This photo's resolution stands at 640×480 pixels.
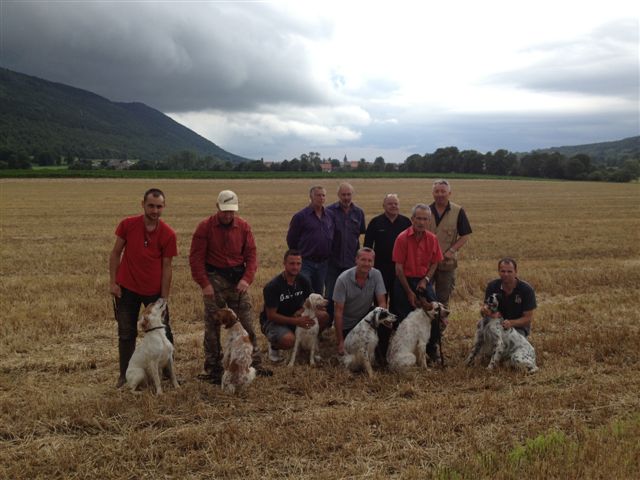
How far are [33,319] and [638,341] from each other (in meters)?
9.85

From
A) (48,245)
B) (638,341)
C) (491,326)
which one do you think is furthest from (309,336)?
(48,245)

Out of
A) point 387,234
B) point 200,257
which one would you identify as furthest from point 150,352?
point 387,234

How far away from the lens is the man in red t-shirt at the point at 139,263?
5.79 metres

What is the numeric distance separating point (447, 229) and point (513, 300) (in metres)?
1.47

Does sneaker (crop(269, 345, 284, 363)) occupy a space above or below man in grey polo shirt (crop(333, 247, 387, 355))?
below

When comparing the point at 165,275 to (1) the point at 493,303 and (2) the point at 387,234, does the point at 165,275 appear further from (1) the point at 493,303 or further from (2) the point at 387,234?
(1) the point at 493,303

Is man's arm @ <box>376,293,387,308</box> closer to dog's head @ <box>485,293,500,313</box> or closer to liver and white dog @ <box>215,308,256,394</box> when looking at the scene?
dog's head @ <box>485,293,500,313</box>

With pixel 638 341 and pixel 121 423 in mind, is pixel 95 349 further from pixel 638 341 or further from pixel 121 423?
pixel 638 341

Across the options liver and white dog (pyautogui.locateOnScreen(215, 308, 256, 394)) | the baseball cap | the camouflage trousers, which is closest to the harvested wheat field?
liver and white dog (pyautogui.locateOnScreen(215, 308, 256, 394))

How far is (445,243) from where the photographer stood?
25.0ft

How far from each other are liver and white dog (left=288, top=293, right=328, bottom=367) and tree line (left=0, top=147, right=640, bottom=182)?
93034mm

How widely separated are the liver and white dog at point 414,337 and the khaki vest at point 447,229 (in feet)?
4.07

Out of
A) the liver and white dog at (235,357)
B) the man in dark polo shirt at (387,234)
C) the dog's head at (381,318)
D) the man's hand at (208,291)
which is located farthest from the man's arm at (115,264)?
the man in dark polo shirt at (387,234)

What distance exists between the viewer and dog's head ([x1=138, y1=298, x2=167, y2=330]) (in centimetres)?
557
